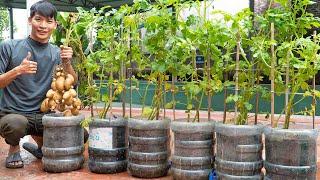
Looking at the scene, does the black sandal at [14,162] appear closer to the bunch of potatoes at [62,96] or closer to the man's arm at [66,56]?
the bunch of potatoes at [62,96]

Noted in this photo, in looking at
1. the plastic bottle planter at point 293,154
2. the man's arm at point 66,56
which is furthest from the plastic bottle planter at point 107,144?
the plastic bottle planter at point 293,154

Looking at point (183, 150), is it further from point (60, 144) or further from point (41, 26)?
point (41, 26)

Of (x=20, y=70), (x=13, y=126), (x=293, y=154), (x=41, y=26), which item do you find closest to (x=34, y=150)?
(x=13, y=126)

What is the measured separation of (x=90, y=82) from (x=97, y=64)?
0.43 feet

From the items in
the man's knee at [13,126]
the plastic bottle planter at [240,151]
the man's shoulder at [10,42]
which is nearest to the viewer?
the plastic bottle planter at [240,151]

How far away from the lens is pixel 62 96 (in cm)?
243

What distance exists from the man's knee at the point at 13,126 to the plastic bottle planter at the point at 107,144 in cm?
47

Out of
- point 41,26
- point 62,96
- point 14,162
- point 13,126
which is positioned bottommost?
point 14,162

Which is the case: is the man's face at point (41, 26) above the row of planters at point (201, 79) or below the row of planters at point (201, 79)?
above

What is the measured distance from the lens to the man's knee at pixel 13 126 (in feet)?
7.97

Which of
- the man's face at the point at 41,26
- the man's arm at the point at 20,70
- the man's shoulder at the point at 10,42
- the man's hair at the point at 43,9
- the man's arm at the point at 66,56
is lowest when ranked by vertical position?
the man's arm at the point at 20,70

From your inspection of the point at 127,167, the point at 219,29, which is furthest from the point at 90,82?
the point at 219,29

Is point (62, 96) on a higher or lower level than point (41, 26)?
lower

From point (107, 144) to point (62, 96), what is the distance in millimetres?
430
